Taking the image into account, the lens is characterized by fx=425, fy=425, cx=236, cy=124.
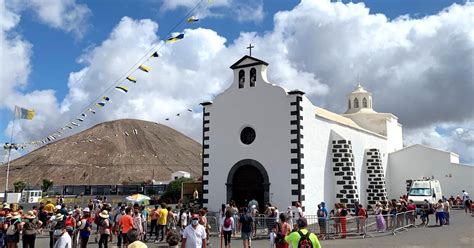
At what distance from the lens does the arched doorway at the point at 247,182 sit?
68.6 ft

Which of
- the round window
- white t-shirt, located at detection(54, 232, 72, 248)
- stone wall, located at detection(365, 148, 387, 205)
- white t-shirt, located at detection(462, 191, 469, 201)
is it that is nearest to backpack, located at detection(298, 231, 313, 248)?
white t-shirt, located at detection(54, 232, 72, 248)

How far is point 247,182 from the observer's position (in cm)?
2148

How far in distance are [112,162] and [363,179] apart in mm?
99535

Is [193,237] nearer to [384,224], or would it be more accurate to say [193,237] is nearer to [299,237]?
[299,237]

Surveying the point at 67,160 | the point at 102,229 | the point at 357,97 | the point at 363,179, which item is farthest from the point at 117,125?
the point at 102,229

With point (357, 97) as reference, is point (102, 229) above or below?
below

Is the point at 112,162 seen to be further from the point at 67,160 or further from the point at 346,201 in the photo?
the point at 346,201

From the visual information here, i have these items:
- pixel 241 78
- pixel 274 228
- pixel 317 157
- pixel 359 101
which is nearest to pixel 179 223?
pixel 274 228

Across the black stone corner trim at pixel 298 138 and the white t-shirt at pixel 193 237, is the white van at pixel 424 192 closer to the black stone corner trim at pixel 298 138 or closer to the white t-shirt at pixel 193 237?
the black stone corner trim at pixel 298 138

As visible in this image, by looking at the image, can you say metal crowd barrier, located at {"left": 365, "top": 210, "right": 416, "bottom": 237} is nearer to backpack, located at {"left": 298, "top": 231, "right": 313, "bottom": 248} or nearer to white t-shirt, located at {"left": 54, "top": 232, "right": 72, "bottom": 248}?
backpack, located at {"left": 298, "top": 231, "right": 313, "bottom": 248}

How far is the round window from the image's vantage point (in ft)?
70.7

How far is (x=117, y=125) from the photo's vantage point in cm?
14600

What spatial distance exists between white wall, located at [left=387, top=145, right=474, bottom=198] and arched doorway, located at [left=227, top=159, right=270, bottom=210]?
15559mm

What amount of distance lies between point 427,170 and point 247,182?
17.1 metres
